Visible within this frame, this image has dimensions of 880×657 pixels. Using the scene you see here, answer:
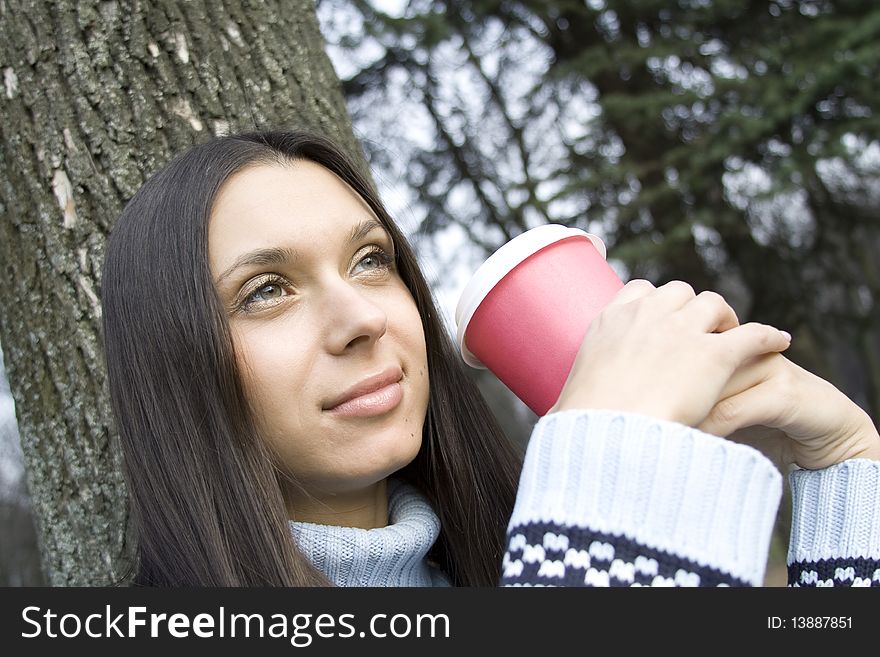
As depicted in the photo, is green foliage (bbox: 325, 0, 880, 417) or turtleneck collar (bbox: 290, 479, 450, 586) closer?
turtleneck collar (bbox: 290, 479, 450, 586)

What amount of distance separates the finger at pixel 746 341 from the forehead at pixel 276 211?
76cm

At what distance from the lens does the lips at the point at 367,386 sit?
5.01ft

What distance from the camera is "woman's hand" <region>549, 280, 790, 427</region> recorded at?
4.00ft

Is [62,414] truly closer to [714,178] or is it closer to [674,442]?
[674,442]

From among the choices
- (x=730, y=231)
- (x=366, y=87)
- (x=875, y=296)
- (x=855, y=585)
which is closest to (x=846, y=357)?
(x=875, y=296)

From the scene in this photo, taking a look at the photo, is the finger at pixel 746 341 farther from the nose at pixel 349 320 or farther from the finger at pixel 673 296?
the nose at pixel 349 320

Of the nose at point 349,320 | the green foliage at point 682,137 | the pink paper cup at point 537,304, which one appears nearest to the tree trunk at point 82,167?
the nose at point 349,320

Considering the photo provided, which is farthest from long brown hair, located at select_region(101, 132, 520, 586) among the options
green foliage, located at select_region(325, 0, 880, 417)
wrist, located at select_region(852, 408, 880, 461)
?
green foliage, located at select_region(325, 0, 880, 417)

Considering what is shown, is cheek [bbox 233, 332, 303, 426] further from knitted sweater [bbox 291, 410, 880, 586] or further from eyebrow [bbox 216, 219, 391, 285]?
knitted sweater [bbox 291, 410, 880, 586]

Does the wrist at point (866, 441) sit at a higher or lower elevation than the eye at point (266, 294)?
lower

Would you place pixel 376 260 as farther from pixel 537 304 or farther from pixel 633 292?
pixel 633 292

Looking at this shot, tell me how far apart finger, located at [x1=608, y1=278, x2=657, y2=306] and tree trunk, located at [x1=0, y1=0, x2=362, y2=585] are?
1146 mm

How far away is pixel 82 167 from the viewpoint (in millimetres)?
2094

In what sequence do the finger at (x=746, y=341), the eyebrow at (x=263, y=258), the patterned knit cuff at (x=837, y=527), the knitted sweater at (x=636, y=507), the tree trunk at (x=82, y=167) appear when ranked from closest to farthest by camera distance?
1. the knitted sweater at (x=636, y=507)
2. the finger at (x=746, y=341)
3. the patterned knit cuff at (x=837, y=527)
4. the eyebrow at (x=263, y=258)
5. the tree trunk at (x=82, y=167)
